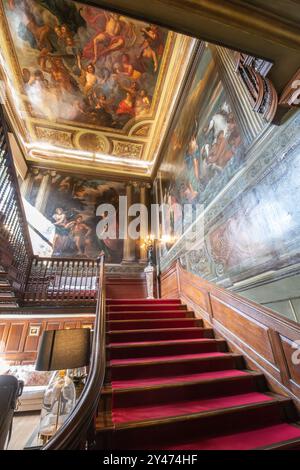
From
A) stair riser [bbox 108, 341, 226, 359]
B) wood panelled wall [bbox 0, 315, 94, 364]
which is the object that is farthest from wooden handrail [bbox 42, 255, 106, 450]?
wood panelled wall [bbox 0, 315, 94, 364]

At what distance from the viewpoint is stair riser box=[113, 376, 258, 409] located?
1892 millimetres

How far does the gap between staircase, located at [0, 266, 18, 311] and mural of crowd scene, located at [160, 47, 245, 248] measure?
3938 mm

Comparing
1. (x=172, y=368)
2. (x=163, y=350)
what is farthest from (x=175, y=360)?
(x=163, y=350)

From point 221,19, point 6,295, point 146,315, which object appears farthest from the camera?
point 6,295

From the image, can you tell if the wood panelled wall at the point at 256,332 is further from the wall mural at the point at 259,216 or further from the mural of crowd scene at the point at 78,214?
the mural of crowd scene at the point at 78,214

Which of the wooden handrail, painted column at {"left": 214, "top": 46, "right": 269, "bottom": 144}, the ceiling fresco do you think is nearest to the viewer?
the wooden handrail

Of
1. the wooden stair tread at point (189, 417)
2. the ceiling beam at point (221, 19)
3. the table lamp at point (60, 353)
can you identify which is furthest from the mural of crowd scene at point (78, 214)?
the ceiling beam at point (221, 19)

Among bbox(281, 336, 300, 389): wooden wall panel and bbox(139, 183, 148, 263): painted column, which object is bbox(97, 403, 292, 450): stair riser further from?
bbox(139, 183, 148, 263): painted column

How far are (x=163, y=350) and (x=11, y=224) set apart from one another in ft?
10.2

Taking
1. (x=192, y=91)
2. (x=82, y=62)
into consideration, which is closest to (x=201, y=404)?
(x=192, y=91)

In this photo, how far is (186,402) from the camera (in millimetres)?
1978

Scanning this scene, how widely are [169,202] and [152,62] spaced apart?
407 cm

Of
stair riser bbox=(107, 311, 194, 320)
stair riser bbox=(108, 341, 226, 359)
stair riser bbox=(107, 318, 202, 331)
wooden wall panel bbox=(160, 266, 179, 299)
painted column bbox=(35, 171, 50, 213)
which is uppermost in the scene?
painted column bbox=(35, 171, 50, 213)

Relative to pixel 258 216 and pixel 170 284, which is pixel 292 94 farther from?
pixel 170 284
